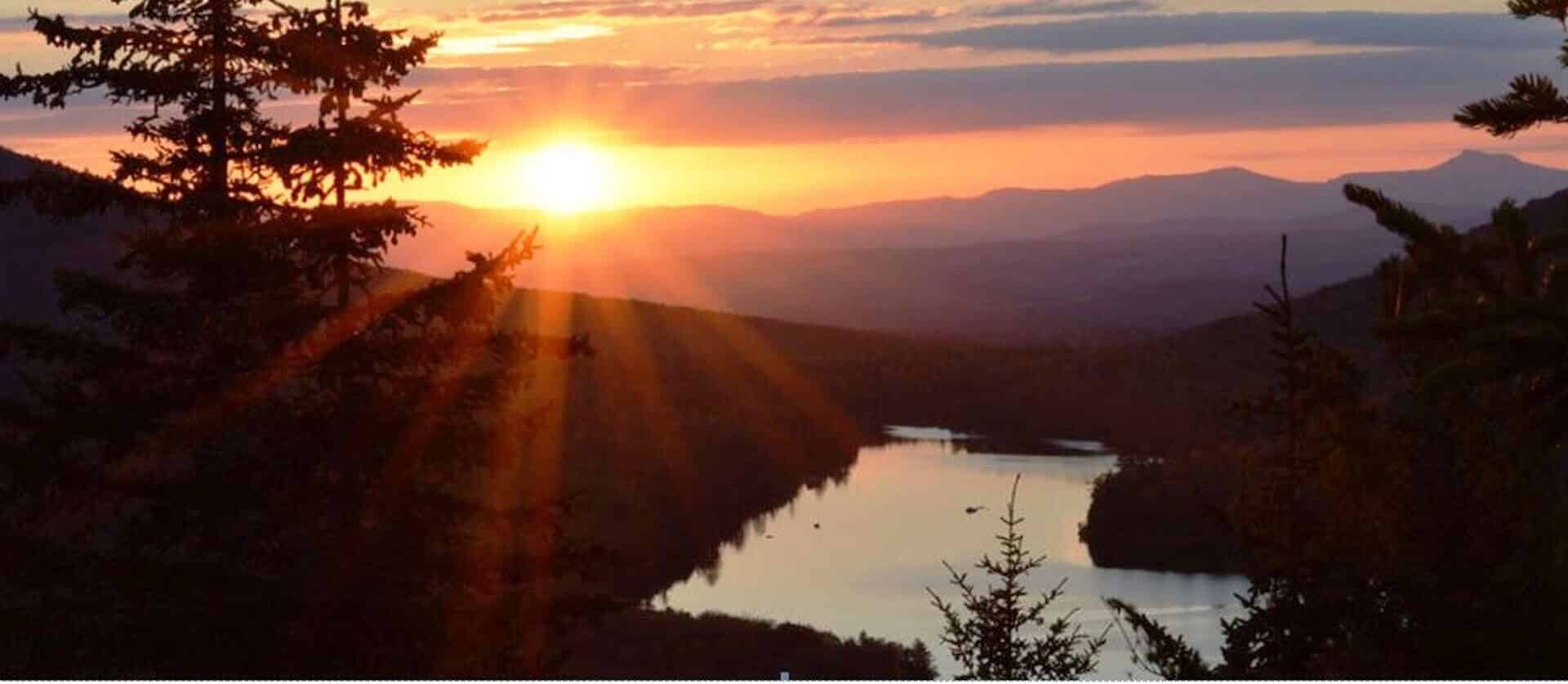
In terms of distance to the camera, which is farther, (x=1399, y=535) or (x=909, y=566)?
(x=909, y=566)

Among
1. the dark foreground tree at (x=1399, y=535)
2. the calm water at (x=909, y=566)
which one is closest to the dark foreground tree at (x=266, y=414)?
the dark foreground tree at (x=1399, y=535)

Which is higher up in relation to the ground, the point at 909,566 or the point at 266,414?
the point at 266,414

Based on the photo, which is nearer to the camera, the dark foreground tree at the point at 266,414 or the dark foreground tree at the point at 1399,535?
the dark foreground tree at the point at 1399,535

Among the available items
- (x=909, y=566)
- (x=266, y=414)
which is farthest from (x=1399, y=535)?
(x=909, y=566)

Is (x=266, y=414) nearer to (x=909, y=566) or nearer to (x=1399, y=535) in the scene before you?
(x=1399, y=535)

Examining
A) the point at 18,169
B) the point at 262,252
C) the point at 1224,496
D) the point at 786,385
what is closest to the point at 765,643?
the point at 262,252

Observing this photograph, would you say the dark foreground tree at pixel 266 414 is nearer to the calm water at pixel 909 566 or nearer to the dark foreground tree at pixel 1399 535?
the dark foreground tree at pixel 1399 535
